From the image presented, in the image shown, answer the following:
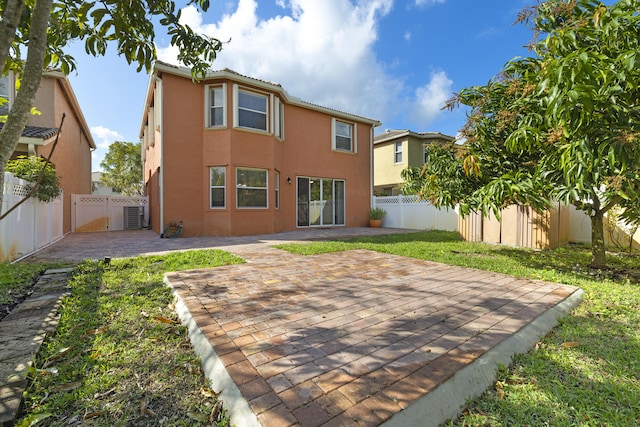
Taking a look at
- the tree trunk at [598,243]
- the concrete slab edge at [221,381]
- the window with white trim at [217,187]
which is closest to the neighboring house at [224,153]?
the window with white trim at [217,187]

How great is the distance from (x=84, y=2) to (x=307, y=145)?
438 inches

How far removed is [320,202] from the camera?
1434 centimetres

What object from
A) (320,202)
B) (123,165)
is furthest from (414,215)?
(123,165)

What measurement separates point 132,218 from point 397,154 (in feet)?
56.9

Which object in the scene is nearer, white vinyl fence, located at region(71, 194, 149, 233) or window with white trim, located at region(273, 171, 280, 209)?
window with white trim, located at region(273, 171, 280, 209)

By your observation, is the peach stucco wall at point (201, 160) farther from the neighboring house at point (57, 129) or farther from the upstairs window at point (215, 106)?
the neighboring house at point (57, 129)

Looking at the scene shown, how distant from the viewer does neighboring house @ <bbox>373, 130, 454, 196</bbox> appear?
20.6 metres

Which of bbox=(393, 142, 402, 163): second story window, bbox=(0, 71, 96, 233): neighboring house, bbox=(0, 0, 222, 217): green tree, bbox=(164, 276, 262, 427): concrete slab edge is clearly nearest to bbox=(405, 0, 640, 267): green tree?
bbox=(164, 276, 262, 427): concrete slab edge

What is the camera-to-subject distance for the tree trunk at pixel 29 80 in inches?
60.9

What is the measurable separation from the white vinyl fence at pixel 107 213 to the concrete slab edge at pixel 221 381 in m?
14.4

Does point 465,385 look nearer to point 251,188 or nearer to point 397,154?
point 251,188

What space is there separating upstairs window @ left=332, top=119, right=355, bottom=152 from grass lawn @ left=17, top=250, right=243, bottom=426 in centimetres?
1257

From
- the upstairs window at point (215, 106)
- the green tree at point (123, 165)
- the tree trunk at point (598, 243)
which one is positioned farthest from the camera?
the green tree at point (123, 165)

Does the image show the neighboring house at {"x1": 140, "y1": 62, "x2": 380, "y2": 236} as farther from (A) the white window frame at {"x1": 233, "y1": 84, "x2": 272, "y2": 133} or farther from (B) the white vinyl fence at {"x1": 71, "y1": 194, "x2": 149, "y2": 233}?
(B) the white vinyl fence at {"x1": 71, "y1": 194, "x2": 149, "y2": 233}
